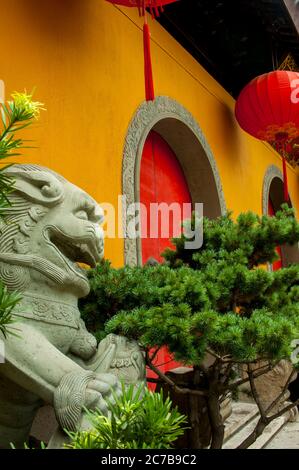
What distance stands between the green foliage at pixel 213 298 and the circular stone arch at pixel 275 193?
3479mm

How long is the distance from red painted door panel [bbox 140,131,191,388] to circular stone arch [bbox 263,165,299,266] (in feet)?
4.77

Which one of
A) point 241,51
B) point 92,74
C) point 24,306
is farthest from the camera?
point 241,51

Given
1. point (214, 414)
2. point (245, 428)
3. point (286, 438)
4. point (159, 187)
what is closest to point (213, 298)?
point (214, 414)

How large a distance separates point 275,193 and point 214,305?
5.07 m

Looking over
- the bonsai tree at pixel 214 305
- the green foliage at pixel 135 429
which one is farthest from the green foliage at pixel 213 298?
the green foliage at pixel 135 429

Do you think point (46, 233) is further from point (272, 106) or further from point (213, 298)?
point (272, 106)

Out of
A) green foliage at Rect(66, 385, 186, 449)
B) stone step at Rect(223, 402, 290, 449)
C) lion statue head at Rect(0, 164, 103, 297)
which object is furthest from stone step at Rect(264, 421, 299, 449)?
green foliage at Rect(66, 385, 186, 449)

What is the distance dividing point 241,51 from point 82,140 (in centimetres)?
306

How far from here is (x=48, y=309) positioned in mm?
1210

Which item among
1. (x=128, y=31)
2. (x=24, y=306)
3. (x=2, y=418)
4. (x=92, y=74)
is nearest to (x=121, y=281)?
(x=24, y=306)

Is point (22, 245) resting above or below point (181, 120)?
below

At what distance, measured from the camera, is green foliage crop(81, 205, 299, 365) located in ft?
3.99

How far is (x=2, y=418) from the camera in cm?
123
